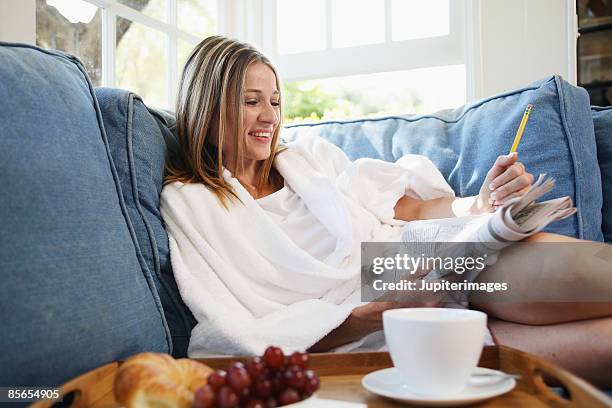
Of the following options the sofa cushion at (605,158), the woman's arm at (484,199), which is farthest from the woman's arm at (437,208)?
the sofa cushion at (605,158)

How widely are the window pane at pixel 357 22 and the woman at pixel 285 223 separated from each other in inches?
40.4

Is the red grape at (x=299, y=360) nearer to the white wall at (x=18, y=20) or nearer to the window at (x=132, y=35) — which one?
the white wall at (x=18, y=20)

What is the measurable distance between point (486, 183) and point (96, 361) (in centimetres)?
83

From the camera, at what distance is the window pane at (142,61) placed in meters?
1.89

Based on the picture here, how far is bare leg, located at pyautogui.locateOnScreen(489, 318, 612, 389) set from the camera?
0.91 metres

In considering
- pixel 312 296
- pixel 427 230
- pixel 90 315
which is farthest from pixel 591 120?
pixel 90 315

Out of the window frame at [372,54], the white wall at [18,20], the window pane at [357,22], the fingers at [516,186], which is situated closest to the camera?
the fingers at [516,186]

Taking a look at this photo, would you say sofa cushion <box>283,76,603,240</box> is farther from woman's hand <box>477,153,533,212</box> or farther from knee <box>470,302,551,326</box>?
knee <box>470,302,551,326</box>

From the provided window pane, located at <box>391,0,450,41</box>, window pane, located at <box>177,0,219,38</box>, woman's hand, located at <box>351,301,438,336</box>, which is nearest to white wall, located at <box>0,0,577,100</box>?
window pane, located at <box>391,0,450,41</box>

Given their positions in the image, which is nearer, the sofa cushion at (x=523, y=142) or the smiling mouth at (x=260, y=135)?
the sofa cushion at (x=523, y=142)

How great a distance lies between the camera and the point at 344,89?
8.49 ft

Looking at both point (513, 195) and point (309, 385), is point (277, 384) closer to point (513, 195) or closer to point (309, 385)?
point (309, 385)

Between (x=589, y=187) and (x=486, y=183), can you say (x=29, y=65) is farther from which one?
(x=589, y=187)

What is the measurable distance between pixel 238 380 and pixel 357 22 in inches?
81.8
